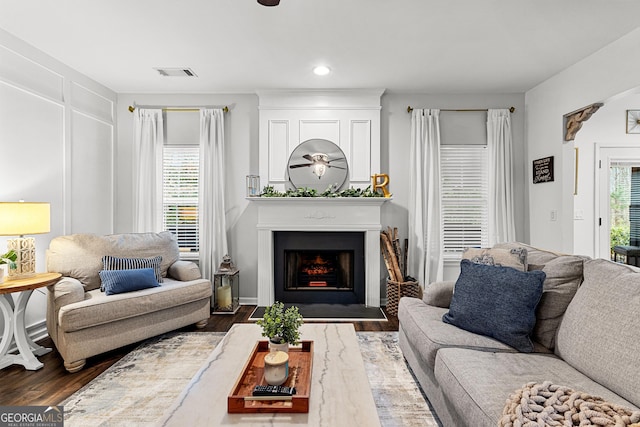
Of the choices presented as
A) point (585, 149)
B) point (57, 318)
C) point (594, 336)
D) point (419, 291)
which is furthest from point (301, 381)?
point (585, 149)

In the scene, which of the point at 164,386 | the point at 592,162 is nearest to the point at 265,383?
the point at 164,386

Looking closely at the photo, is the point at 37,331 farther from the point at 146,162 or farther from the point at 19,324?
the point at 146,162

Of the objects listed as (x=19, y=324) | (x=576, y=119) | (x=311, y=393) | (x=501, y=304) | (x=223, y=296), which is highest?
(x=576, y=119)

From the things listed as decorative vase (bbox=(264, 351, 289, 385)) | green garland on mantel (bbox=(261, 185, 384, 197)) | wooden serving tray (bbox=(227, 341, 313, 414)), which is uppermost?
green garland on mantel (bbox=(261, 185, 384, 197))

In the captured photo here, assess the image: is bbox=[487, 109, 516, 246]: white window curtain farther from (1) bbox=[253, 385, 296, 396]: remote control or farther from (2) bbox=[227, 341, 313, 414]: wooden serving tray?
(1) bbox=[253, 385, 296, 396]: remote control

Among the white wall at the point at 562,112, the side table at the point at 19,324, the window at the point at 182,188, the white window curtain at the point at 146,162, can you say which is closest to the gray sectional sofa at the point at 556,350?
the white wall at the point at 562,112

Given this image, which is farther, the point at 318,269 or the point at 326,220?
the point at 318,269

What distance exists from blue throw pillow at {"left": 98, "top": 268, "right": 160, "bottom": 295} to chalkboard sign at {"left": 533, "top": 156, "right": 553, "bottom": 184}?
14.2 feet

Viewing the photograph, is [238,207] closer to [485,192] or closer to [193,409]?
[485,192]

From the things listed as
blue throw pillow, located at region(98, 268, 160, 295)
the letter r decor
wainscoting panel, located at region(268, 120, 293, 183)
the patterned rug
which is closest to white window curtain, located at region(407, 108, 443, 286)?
the letter r decor

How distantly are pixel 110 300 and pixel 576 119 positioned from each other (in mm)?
4706

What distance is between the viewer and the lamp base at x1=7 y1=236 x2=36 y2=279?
289 cm

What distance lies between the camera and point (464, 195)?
4.66 m

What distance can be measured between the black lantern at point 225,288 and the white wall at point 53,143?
157 cm
